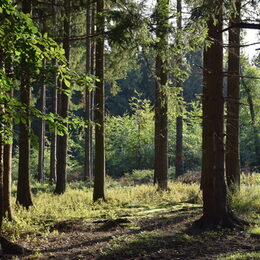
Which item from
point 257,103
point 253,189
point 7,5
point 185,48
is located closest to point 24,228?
point 7,5

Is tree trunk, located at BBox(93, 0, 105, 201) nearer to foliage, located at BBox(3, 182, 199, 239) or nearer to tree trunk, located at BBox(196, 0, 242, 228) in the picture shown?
foliage, located at BBox(3, 182, 199, 239)

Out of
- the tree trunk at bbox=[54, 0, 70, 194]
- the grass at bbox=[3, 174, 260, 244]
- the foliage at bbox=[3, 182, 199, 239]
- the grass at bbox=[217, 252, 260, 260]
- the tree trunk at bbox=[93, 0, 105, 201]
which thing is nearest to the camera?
the grass at bbox=[217, 252, 260, 260]

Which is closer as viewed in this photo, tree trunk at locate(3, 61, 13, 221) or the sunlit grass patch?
tree trunk at locate(3, 61, 13, 221)

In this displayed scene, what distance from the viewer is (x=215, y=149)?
807 cm

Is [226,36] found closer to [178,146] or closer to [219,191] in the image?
[219,191]

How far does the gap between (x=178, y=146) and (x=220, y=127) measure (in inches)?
539

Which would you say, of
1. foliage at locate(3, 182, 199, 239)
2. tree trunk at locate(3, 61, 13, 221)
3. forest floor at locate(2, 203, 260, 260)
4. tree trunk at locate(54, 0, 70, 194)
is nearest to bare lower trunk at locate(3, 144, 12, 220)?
tree trunk at locate(3, 61, 13, 221)

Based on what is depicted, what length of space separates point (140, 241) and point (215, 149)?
8.96 ft

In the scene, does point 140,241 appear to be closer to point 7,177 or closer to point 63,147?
point 7,177

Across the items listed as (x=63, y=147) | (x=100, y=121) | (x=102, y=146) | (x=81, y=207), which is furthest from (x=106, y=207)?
(x=63, y=147)

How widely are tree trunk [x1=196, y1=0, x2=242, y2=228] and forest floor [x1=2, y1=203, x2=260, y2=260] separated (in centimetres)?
46

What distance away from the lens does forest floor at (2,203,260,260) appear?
612cm

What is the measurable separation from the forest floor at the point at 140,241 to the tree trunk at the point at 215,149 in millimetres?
463

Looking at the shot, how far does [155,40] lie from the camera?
372 inches
